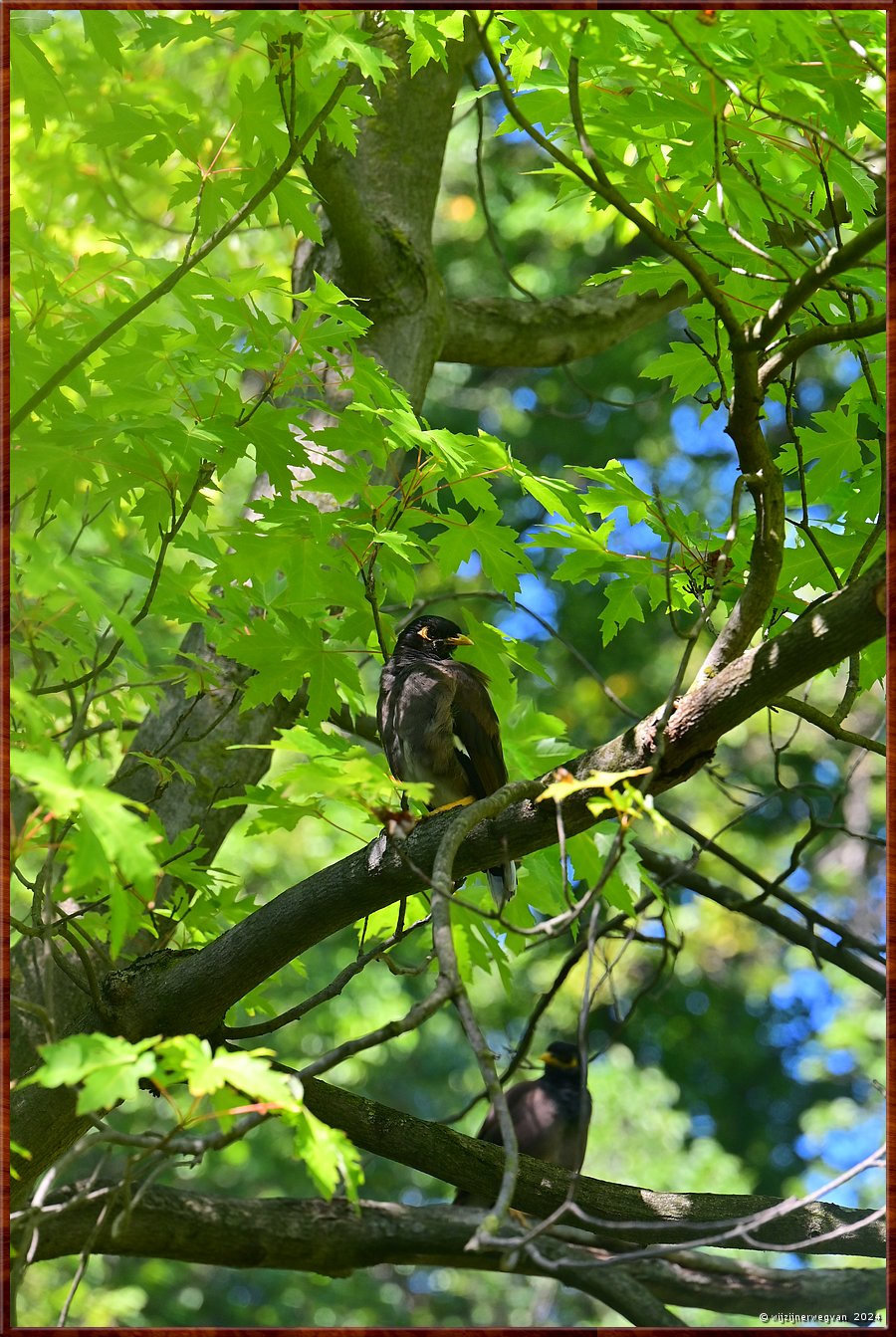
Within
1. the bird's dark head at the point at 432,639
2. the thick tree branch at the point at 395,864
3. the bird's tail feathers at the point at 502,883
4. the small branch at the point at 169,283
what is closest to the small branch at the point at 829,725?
the thick tree branch at the point at 395,864

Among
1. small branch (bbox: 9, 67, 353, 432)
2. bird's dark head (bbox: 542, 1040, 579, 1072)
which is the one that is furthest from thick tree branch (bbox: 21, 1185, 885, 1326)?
bird's dark head (bbox: 542, 1040, 579, 1072)

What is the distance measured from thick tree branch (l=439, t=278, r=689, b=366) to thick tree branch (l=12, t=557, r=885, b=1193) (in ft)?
6.11

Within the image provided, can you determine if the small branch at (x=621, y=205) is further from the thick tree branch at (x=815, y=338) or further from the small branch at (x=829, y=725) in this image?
the small branch at (x=829, y=725)

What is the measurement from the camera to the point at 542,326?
3.62 m

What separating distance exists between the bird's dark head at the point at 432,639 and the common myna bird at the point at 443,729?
0.43 feet

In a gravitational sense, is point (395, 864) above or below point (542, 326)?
below

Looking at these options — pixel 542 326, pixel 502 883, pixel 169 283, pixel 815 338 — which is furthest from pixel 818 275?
pixel 542 326

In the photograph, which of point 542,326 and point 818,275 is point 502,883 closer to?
point 818,275

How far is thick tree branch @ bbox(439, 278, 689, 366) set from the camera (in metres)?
3.50

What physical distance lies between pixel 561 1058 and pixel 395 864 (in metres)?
4.10

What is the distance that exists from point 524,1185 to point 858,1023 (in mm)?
8443

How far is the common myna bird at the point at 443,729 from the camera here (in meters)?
2.60

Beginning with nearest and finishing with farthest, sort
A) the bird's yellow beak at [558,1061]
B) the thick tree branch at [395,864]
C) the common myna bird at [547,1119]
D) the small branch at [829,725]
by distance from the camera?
the thick tree branch at [395,864], the small branch at [829,725], the common myna bird at [547,1119], the bird's yellow beak at [558,1061]

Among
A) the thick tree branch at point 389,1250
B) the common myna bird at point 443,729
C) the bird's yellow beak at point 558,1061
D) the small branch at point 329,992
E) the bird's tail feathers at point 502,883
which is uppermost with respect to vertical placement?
the bird's yellow beak at point 558,1061
